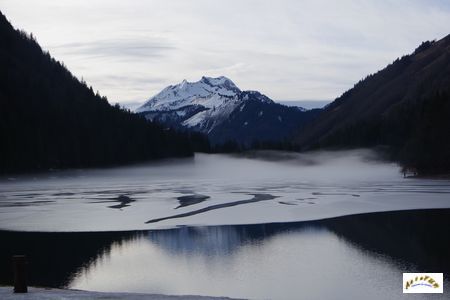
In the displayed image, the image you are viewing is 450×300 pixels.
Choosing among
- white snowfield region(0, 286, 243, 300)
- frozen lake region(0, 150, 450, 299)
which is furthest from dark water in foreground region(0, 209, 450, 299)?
white snowfield region(0, 286, 243, 300)

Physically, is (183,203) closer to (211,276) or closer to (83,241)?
(83,241)

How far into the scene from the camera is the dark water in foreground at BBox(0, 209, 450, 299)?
86.5ft

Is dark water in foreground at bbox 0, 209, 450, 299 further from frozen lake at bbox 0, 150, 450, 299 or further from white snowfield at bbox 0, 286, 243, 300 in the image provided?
white snowfield at bbox 0, 286, 243, 300

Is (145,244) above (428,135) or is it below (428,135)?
below

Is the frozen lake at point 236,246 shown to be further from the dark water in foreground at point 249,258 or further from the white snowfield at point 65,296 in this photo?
the white snowfield at point 65,296

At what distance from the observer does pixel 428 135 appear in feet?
352

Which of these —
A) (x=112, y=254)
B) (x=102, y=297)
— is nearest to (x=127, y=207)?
(x=112, y=254)

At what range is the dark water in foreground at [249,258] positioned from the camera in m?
26.4

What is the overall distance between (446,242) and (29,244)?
23.9 m

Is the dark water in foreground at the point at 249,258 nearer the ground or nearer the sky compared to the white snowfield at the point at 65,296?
nearer the ground

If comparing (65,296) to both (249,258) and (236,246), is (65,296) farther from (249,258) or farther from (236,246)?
(236,246)

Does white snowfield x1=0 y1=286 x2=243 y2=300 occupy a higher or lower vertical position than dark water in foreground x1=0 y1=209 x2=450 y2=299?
higher

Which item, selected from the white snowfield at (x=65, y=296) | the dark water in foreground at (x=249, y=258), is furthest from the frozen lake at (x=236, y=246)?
the white snowfield at (x=65, y=296)

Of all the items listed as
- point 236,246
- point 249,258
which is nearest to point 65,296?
point 249,258
